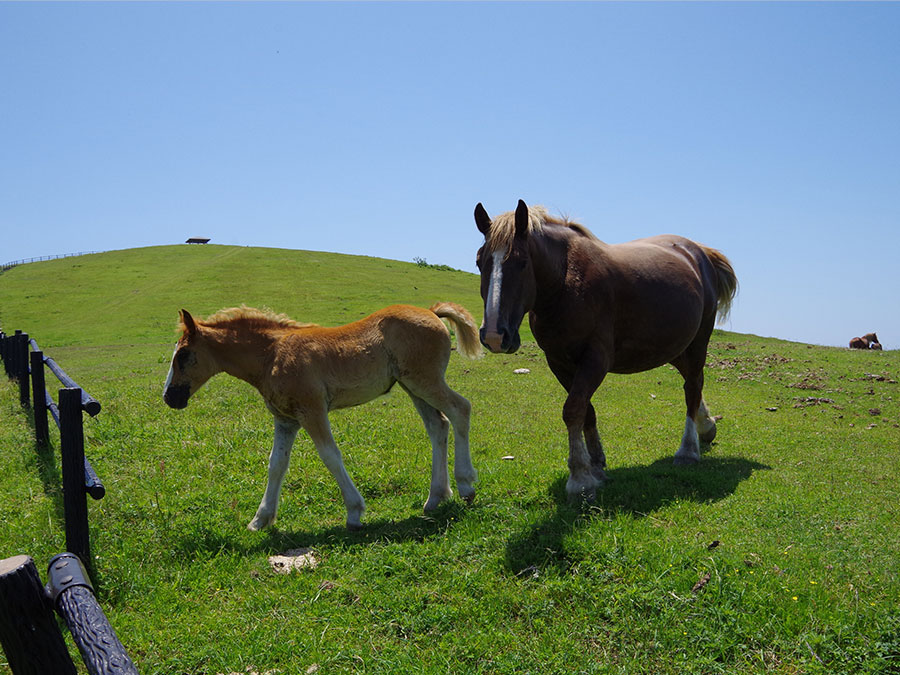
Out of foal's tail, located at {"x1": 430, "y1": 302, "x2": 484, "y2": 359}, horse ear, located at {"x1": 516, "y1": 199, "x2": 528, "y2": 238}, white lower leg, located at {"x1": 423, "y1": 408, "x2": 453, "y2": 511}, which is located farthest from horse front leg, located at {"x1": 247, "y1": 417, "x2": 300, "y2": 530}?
horse ear, located at {"x1": 516, "y1": 199, "x2": 528, "y2": 238}

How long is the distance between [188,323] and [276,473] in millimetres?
1829

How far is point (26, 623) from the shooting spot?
2.42m

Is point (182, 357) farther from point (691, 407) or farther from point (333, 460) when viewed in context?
point (691, 407)

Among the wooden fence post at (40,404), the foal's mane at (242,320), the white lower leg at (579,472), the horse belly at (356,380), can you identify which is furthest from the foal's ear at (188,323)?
the wooden fence post at (40,404)

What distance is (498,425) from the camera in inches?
439

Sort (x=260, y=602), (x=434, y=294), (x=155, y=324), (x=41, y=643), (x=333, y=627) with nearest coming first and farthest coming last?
(x=41, y=643), (x=333, y=627), (x=260, y=602), (x=155, y=324), (x=434, y=294)

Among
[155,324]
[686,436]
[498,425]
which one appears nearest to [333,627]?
[686,436]

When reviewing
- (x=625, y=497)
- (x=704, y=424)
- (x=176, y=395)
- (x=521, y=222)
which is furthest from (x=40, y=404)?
(x=704, y=424)

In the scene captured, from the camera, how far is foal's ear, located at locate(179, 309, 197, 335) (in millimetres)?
6555

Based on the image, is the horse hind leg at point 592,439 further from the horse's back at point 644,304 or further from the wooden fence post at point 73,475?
the wooden fence post at point 73,475

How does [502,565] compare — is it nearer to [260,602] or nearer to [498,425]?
[260,602]

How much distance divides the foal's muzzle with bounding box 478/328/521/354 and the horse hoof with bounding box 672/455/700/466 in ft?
12.5

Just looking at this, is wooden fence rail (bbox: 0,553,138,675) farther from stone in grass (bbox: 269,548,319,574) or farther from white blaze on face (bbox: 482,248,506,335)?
white blaze on face (bbox: 482,248,506,335)

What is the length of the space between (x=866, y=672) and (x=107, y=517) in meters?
6.80
